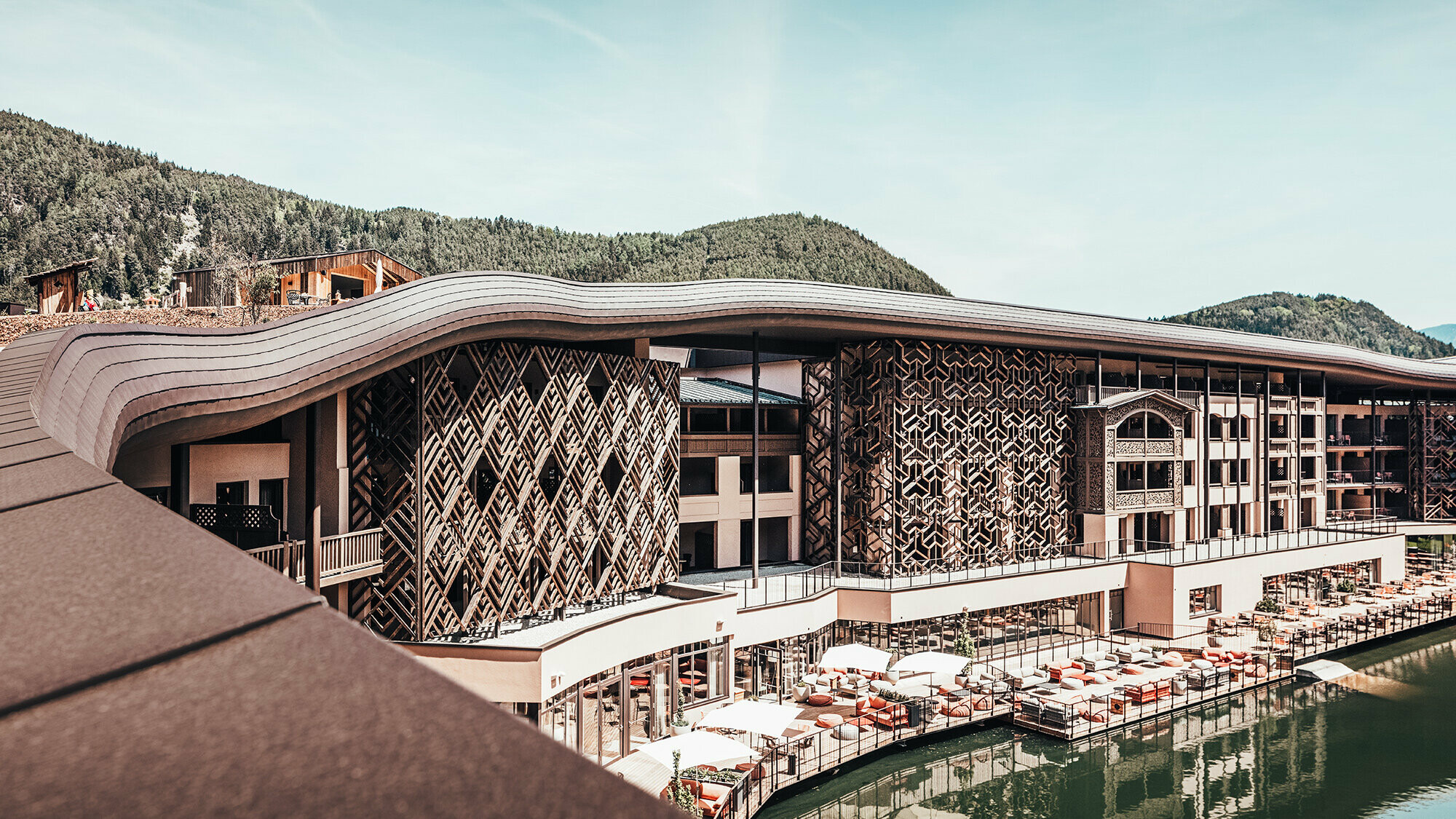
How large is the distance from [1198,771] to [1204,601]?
14.3 metres

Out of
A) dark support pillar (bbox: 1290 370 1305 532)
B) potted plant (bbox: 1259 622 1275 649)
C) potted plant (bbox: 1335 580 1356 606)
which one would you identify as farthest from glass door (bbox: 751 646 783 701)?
dark support pillar (bbox: 1290 370 1305 532)

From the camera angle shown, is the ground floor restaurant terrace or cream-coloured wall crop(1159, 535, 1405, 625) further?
cream-coloured wall crop(1159, 535, 1405, 625)

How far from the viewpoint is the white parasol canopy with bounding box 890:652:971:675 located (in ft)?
82.0

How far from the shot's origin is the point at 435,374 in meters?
19.1

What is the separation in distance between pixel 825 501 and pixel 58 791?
32.1 m

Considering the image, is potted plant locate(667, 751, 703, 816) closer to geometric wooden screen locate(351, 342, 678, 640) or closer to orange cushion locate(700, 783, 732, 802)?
orange cushion locate(700, 783, 732, 802)

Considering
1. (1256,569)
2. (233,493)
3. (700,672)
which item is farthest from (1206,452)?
(233,493)

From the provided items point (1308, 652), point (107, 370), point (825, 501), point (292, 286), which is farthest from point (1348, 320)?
point (107, 370)

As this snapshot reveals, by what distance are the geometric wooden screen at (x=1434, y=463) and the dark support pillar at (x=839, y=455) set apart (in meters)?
43.3

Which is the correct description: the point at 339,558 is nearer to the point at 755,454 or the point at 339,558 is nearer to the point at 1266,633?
the point at 755,454

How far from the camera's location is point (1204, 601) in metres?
35.9

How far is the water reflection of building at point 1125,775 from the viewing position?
20.9 m

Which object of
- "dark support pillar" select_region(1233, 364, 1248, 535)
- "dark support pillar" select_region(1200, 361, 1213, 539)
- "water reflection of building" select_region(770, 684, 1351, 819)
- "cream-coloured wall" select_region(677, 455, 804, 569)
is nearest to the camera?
"water reflection of building" select_region(770, 684, 1351, 819)

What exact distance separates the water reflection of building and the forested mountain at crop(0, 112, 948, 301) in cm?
7119
